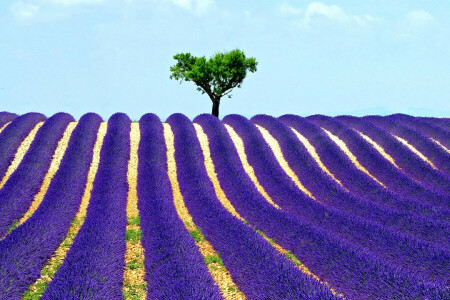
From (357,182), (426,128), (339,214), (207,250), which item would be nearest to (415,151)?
(426,128)

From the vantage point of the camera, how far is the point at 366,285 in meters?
7.61

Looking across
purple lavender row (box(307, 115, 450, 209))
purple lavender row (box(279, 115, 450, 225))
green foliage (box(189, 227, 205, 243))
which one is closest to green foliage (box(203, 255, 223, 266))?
green foliage (box(189, 227, 205, 243))

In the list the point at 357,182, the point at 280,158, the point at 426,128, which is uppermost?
the point at 426,128

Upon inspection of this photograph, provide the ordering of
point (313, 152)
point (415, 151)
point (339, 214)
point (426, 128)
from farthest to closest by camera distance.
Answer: point (426, 128) < point (415, 151) < point (313, 152) < point (339, 214)

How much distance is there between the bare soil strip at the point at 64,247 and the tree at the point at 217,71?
16017mm

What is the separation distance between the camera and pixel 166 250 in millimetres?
9180

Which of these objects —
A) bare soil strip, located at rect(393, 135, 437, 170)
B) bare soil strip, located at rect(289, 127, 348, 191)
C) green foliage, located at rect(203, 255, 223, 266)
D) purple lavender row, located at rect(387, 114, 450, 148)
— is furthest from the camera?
purple lavender row, located at rect(387, 114, 450, 148)

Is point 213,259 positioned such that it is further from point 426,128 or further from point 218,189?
point 426,128

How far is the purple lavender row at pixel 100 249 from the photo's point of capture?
739 centimetres

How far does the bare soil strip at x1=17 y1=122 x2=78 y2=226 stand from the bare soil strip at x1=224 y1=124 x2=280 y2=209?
764cm

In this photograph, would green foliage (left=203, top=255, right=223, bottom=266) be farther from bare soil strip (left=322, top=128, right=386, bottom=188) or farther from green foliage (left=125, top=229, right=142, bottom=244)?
bare soil strip (left=322, top=128, right=386, bottom=188)

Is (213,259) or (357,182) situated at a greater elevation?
(357,182)

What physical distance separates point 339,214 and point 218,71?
77.1 feet

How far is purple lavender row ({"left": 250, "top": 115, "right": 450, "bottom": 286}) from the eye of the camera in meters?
8.94
